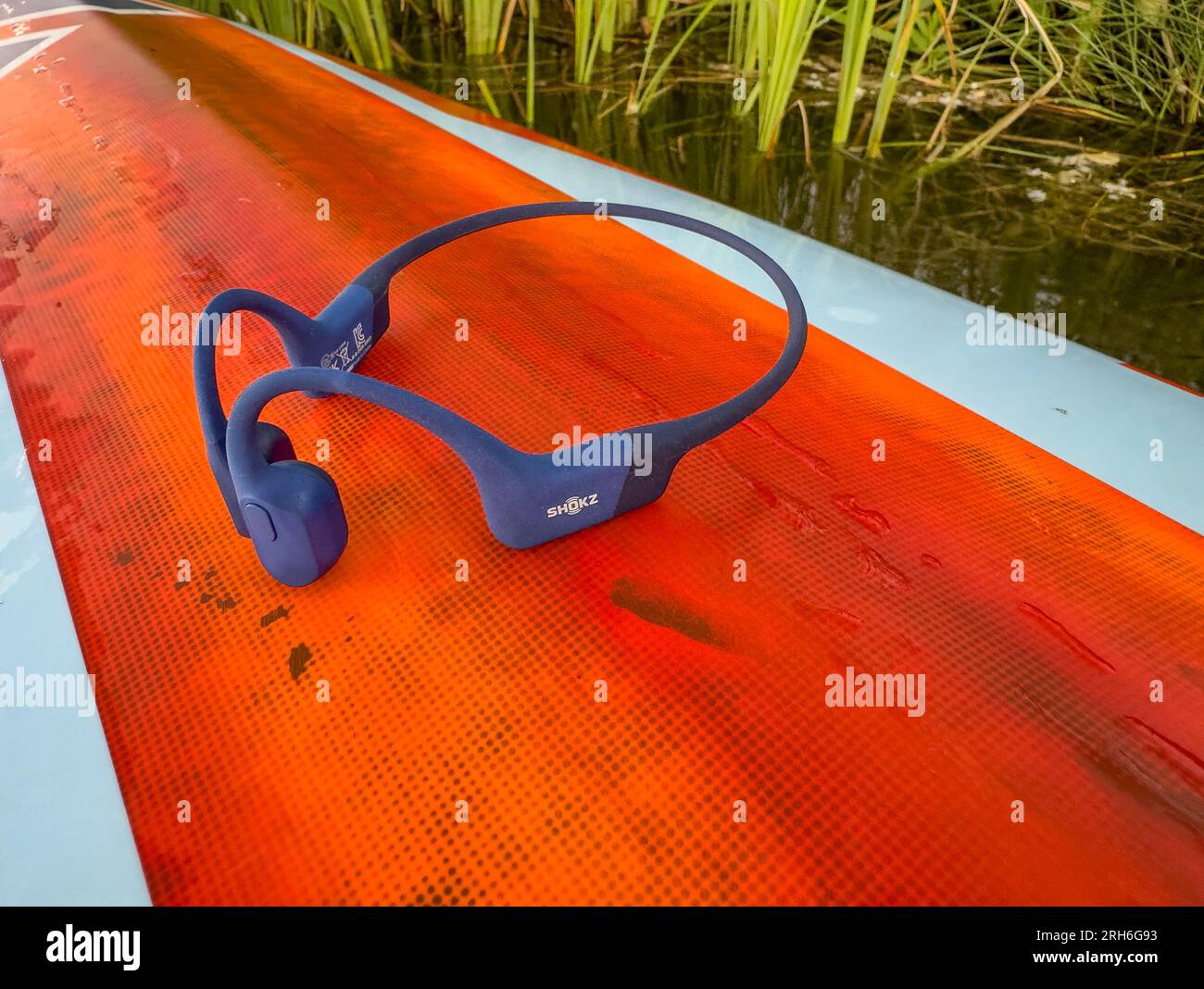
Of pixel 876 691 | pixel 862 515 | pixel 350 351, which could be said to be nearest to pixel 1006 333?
pixel 862 515

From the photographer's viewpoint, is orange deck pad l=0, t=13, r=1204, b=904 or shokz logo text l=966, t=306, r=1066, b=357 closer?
orange deck pad l=0, t=13, r=1204, b=904

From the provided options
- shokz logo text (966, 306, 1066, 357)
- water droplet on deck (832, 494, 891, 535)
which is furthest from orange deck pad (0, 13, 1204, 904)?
shokz logo text (966, 306, 1066, 357)

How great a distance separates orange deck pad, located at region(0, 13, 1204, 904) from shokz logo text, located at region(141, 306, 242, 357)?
1 centimetres

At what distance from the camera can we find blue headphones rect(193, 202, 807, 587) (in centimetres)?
51

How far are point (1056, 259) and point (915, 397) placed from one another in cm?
74

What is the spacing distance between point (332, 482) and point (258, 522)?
A: 5 centimetres

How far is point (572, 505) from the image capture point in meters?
0.57

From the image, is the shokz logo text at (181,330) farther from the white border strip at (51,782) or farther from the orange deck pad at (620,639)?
the white border strip at (51,782)

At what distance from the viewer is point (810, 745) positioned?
0.50 metres

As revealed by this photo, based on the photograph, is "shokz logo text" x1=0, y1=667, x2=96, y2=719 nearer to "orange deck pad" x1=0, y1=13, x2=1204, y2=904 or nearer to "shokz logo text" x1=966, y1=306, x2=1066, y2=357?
"orange deck pad" x1=0, y1=13, x2=1204, y2=904

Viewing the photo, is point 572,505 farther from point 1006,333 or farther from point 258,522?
point 1006,333

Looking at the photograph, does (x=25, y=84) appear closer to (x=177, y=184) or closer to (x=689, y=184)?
(x=177, y=184)

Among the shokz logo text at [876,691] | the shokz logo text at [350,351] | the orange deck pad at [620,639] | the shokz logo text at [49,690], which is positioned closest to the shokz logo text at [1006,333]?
the orange deck pad at [620,639]
